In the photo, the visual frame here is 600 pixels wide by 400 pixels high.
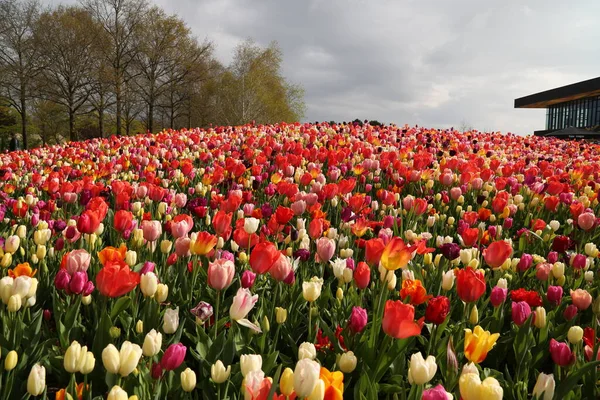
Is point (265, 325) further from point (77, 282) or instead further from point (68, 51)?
point (68, 51)

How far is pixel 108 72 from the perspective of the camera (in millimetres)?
30344

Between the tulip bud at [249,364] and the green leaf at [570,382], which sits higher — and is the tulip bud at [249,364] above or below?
above

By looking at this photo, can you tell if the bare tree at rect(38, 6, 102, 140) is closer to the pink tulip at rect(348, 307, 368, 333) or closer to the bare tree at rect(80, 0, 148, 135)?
the bare tree at rect(80, 0, 148, 135)

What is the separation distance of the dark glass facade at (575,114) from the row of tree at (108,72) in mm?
A: 39280

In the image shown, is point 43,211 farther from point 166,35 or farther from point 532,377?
point 166,35

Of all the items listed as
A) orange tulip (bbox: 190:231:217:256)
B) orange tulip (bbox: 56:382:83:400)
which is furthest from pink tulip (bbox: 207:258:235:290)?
orange tulip (bbox: 56:382:83:400)

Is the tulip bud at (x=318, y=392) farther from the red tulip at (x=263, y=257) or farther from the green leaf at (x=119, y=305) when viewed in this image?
the green leaf at (x=119, y=305)

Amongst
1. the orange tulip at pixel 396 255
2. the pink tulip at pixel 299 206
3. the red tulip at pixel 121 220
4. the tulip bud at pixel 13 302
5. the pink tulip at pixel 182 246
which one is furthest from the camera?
the pink tulip at pixel 299 206

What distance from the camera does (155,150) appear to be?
839 centimetres

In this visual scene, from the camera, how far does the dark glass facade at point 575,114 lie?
57.2 meters

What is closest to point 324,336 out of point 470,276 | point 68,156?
point 470,276

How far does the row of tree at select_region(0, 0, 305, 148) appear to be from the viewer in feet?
101

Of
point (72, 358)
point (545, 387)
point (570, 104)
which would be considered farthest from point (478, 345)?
point (570, 104)

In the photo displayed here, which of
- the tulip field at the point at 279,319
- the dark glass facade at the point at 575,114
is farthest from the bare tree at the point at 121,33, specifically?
the dark glass facade at the point at 575,114
